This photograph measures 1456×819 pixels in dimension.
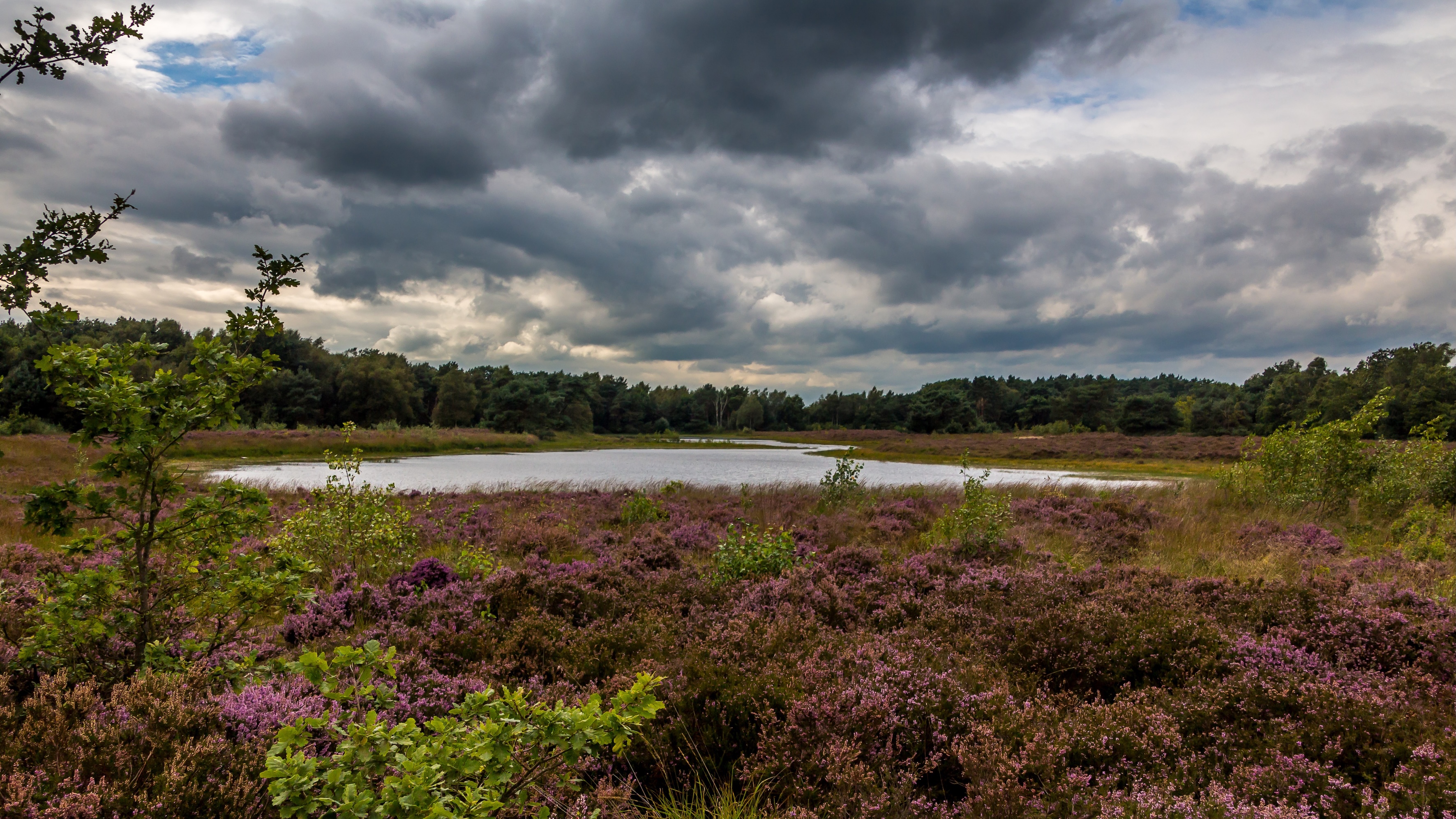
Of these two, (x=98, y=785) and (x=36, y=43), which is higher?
(x=36, y=43)

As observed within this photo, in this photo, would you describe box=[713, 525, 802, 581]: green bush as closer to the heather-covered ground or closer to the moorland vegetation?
the heather-covered ground

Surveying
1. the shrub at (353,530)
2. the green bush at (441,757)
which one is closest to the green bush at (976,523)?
the shrub at (353,530)

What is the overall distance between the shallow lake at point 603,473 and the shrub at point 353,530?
975cm

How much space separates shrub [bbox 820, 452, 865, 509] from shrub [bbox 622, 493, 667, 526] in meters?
4.48

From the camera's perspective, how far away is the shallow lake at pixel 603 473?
2600 cm

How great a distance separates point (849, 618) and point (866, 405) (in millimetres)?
154562

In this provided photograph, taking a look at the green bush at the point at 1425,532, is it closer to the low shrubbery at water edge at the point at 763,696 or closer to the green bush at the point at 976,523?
the low shrubbery at water edge at the point at 763,696

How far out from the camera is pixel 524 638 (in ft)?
16.3

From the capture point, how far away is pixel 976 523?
1059 centimetres

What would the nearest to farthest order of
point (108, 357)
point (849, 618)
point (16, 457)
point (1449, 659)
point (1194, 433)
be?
point (108, 357)
point (1449, 659)
point (849, 618)
point (16, 457)
point (1194, 433)

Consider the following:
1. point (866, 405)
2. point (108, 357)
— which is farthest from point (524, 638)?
point (866, 405)

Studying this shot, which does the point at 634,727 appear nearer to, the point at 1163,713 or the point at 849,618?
A: the point at 1163,713

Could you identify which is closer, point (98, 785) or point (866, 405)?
point (98, 785)

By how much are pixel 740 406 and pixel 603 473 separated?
131 m
